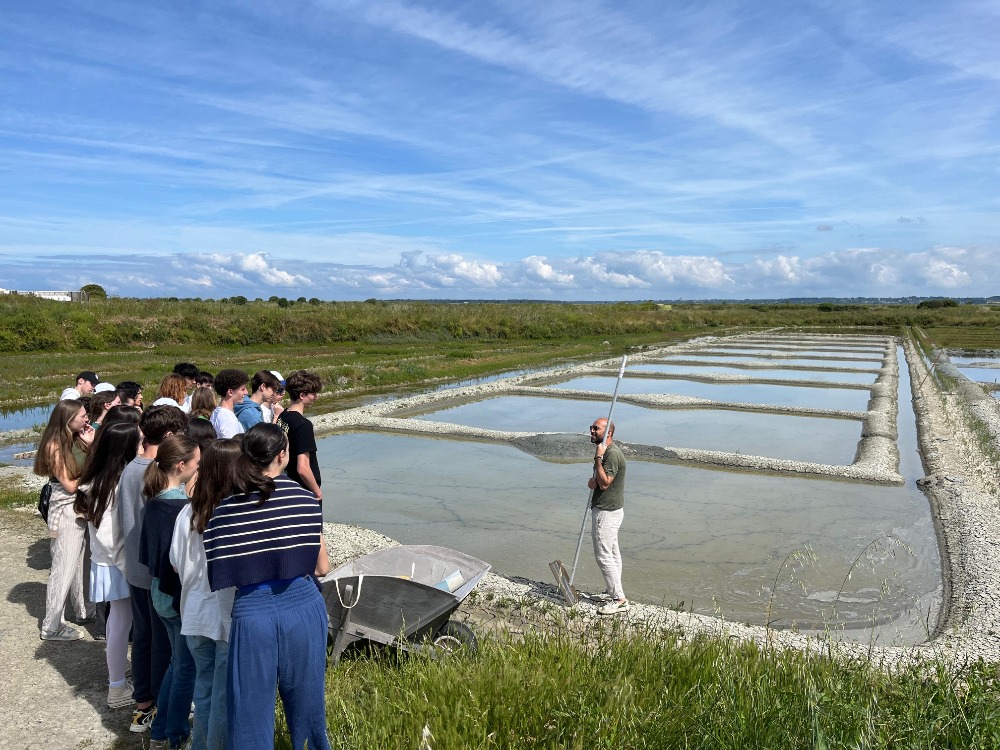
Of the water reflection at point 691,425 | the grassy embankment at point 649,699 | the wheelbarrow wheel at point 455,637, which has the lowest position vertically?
the water reflection at point 691,425

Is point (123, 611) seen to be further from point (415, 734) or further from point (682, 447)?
point (682, 447)

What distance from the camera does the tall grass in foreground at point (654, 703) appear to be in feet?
10.5

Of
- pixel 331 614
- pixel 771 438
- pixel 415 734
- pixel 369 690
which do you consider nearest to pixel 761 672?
pixel 415 734

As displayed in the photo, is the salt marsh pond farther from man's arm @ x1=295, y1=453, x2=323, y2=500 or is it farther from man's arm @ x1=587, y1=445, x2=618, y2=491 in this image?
man's arm @ x1=295, y1=453, x2=323, y2=500

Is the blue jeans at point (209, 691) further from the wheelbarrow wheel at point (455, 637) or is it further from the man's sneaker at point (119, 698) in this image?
the wheelbarrow wheel at point (455, 637)

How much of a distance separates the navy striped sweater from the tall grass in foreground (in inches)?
39.3

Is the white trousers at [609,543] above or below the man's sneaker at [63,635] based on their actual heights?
above

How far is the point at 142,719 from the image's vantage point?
4.12 metres

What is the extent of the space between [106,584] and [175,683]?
0.97 meters

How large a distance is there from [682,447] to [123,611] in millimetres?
11710

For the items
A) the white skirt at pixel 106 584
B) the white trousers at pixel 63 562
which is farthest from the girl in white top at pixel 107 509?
the white trousers at pixel 63 562

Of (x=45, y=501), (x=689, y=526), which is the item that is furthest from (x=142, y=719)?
(x=689, y=526)

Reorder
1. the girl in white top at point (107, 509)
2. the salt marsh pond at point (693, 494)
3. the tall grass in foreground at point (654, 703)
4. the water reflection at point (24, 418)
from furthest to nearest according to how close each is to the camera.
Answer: the water reflection at point (24, 418), the salt marsh pond at point (693, 494), the girl in white top at point (107, 509), the tall grass in foreground at point (654, 703)

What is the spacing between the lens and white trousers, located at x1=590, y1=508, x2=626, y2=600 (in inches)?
238
